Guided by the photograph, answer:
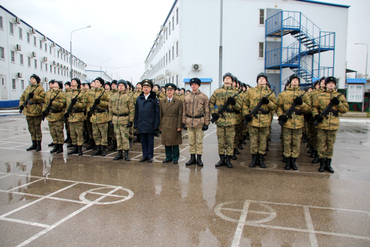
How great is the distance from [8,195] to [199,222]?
334cm

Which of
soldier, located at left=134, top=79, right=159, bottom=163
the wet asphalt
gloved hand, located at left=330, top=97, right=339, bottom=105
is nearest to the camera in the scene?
the wet asphalt

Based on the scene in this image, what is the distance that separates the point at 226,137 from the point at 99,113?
370 cm

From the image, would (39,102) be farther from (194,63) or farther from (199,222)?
(194,63)

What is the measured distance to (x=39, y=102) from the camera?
8156 millimetres

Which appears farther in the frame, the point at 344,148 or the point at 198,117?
the point at 344,148

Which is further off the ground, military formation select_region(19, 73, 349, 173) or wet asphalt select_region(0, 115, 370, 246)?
military formation select_region(19, 73, 349, 173)

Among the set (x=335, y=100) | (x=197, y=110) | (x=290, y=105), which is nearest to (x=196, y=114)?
(x=197, y=110)

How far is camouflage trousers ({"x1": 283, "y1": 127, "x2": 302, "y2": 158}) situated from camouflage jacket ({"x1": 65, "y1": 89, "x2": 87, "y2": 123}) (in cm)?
565

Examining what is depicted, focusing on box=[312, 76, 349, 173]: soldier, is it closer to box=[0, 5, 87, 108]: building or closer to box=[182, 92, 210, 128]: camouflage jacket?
box=[182, 92, 210, 128]: camouflage jacket

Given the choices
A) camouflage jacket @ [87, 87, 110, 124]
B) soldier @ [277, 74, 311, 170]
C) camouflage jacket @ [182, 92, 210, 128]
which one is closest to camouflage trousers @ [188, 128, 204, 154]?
camouflage jacket @ [182, 92, 210, 128]

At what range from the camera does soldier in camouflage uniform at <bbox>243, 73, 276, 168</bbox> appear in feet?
20.1

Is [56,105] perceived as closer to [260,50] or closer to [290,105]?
[290,105]

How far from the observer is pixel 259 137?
636cm

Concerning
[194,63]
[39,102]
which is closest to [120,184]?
[39,102]
